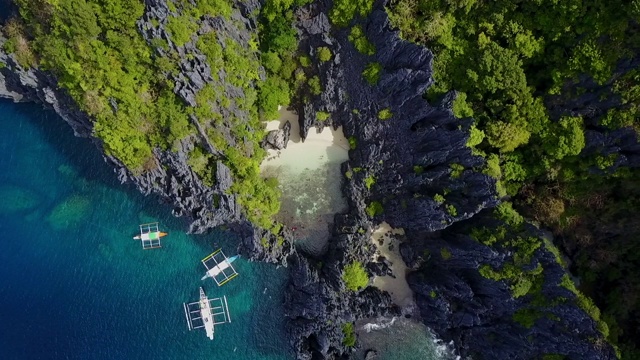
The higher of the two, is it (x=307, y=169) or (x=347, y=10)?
(x=347, y=10)

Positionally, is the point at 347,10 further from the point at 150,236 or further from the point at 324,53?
the point at 150,236

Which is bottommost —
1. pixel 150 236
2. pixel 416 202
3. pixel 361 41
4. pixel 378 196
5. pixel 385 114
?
pixel 416 202

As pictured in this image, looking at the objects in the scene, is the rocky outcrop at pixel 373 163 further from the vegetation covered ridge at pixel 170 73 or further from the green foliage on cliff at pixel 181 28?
the green foliage on cliff at pixel 181 28

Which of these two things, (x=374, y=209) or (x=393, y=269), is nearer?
(x=374, y=209)

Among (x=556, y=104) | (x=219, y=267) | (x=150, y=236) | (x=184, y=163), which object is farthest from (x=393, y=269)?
(x=150, y=236)

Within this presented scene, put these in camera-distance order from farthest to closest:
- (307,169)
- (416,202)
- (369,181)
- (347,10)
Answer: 1. (307,169)
2. (369,181)
3. (416,202)
4. (347,10)

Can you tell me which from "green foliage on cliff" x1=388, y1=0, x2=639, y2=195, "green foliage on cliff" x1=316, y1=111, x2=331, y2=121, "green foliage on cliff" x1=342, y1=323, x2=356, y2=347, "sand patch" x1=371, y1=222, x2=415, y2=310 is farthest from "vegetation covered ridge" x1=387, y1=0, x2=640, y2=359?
"green foliage on cliff" x1=342, y1=323, x2=356, y2=347
